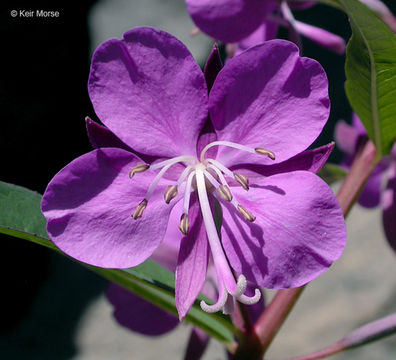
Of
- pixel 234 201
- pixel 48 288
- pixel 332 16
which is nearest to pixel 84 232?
pixel 234 201

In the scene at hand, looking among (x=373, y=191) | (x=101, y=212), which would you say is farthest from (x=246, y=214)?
(x=373, y=191)

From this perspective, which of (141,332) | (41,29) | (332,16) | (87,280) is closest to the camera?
(141,332)

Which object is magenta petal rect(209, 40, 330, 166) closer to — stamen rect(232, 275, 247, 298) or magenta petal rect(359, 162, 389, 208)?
stamen rect(232, 275, 247, 298)

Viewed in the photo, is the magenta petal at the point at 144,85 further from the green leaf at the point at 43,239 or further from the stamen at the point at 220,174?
the green leaf at the point at 43,239

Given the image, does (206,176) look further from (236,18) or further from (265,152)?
(236,18)

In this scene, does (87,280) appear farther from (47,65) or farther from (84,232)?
(84,232)

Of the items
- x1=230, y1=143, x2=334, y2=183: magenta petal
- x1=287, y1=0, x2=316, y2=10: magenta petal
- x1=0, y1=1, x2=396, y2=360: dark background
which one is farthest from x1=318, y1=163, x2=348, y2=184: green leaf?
x1=0, y1=1, x2=396, y2=360: dark background

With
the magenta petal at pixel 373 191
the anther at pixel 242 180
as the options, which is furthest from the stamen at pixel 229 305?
the magenta petal at pixel 373 191
